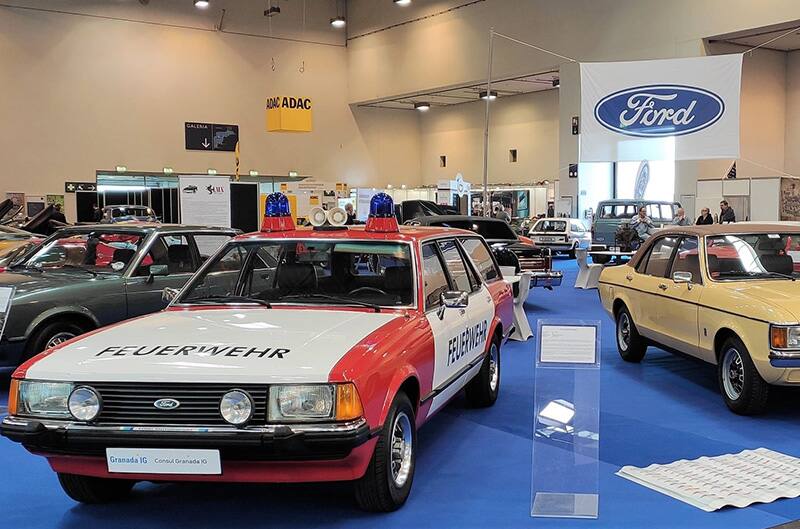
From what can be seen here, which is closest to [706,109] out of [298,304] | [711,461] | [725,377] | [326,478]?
[725,377]

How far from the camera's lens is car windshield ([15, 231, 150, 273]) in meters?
8.23

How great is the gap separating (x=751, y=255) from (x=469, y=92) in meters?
27.8

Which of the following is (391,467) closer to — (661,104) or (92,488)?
(92,488)

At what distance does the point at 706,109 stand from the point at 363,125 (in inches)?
919

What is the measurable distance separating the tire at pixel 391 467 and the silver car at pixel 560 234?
2039 cm

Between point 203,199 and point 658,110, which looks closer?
point 203,199

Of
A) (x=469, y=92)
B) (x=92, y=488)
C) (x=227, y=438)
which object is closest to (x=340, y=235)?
(x=227, y=438)

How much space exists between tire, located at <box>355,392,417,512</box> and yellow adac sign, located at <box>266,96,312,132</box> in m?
23.2

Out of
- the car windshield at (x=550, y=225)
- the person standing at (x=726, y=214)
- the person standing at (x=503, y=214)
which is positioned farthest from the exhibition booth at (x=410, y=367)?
the person standing at (x=503, y=214)

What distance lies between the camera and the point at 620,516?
4.38m

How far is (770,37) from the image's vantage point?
23.4 m

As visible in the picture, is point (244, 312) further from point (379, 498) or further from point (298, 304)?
point (379, 498)

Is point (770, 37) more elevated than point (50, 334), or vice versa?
point (770, 37)

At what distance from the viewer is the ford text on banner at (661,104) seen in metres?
14.8
